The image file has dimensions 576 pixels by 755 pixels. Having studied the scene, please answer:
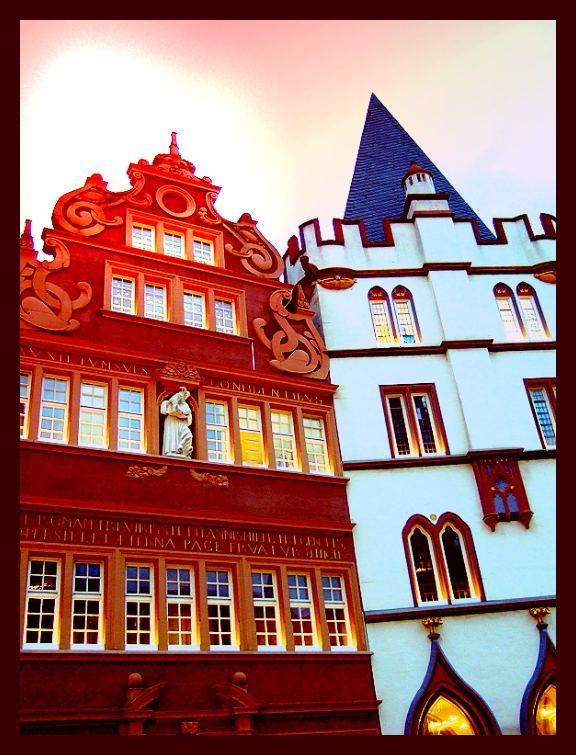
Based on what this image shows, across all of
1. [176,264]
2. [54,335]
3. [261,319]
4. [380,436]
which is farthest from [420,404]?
[54,335]

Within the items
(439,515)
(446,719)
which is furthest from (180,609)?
(439,515)

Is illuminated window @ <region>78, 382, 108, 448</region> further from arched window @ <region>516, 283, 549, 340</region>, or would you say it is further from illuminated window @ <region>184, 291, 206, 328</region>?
arched window @ <region>516, 283, 549, 340</region>

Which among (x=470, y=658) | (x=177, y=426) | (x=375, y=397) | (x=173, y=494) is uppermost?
(x=375, y=397)

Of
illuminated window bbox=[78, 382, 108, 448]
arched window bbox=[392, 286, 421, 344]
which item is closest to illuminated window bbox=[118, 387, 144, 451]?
illuminated window bbox=[78, 382, 108, 448]

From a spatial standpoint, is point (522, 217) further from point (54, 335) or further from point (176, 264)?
point (54, 335)

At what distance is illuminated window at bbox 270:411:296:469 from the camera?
18.8 metres

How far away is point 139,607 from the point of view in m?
15.2

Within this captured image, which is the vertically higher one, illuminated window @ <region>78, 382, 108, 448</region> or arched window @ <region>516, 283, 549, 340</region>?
arched window @ <region>516, 283, 549, 340</region>

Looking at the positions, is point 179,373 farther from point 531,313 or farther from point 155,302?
point 531,313

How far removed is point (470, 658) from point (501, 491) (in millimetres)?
4215

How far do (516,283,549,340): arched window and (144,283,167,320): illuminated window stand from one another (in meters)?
10.6

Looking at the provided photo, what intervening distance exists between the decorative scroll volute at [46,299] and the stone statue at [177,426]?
9.03 feet

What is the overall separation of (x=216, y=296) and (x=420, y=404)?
20.3ft

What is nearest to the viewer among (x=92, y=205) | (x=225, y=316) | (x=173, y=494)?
(x=173, y=494)
